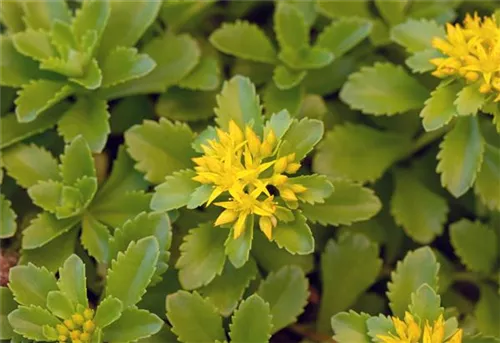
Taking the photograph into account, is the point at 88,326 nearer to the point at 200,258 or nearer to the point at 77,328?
the point at 77,328

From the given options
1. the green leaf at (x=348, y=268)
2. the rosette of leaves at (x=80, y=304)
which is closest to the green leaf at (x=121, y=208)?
the rosette of leaves at (x=80, y=304)

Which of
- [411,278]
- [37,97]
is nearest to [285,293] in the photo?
[411,278]

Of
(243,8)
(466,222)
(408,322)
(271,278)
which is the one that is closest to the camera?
(408,322)

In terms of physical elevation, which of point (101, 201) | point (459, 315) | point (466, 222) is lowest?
point (459, 315)

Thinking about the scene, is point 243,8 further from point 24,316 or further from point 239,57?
point 24,316

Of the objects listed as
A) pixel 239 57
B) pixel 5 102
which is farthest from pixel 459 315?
pixel 5 102

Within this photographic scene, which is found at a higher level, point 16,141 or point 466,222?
point 16,141

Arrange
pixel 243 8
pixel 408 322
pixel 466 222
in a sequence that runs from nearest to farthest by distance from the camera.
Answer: pixel 408 322 → pixel 466 222 → pixel 243 8

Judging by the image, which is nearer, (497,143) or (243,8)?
(497,143)
